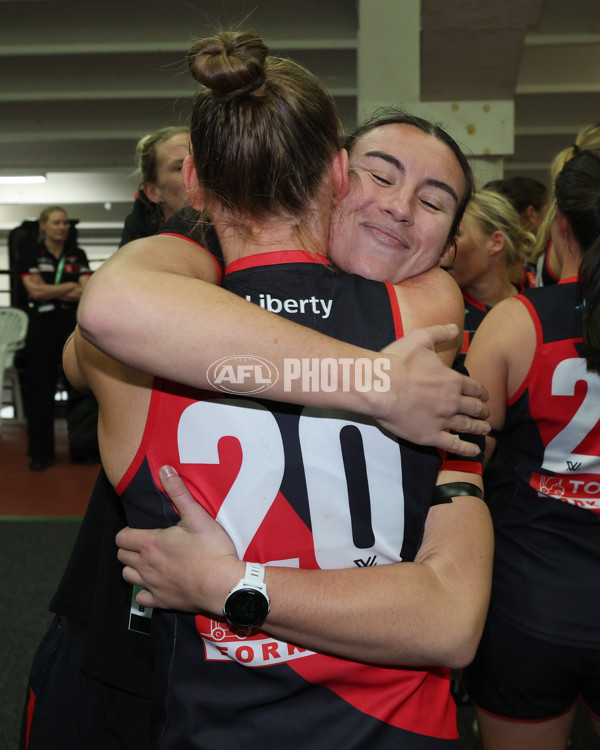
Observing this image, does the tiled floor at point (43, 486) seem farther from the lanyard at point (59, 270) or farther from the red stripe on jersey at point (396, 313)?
the red stripe on jersey at point (396, 313)

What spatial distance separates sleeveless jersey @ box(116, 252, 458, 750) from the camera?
2.95 feet

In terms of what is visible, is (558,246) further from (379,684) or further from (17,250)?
(17,250)

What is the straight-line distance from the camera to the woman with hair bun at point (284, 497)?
0.88 meters

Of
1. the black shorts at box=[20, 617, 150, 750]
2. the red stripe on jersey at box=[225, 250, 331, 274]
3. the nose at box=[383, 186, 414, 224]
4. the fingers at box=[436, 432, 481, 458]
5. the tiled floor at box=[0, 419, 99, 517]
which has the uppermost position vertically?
the nose at box=[383, 186, 414, 224]

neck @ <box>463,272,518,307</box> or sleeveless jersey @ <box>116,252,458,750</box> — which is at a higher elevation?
neck @ <box>463,272,518,307</box>

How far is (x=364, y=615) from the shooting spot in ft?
2.85

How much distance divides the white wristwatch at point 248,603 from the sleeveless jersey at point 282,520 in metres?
0.06

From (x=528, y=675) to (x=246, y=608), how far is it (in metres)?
0.88

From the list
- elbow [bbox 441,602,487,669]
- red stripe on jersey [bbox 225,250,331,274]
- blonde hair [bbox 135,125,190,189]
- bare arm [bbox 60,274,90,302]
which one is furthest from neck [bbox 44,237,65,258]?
elbow [bbox 441,602,487,669]

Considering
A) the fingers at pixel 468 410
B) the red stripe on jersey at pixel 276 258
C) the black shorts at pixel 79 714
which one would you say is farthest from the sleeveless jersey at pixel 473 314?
the black shorts at pixel 79 714

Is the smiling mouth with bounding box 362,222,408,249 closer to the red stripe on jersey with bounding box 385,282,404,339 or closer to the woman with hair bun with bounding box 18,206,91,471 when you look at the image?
the red stripe on jersey with bounding box 385,282,404,339

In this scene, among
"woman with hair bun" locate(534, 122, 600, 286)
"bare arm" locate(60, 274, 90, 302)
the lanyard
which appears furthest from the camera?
the lanyard

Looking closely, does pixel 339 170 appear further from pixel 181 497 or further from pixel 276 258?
pixel 181 497

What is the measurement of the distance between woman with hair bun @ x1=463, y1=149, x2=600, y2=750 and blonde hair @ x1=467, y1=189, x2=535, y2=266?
3.48 ft
